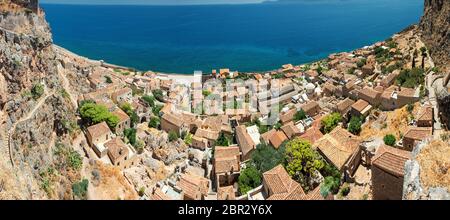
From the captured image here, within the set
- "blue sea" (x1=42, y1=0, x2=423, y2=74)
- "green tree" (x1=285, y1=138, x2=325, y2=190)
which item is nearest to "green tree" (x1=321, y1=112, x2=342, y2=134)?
"green tree" (x1=285, y1=138, x2=325, y2=190)

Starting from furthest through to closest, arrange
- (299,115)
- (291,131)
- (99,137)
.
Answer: (299,115), (291,131), (99,137)

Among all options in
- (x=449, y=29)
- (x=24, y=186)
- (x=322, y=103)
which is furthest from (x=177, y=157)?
(x=449, y=29)

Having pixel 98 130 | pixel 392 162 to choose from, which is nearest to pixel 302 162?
pixel 392 162

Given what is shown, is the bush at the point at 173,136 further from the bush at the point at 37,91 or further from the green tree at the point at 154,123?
the bush at the point at 37,91

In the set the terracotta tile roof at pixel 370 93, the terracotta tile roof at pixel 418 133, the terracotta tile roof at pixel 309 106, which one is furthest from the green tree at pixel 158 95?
the terracotta tile roof at pixel 418 133

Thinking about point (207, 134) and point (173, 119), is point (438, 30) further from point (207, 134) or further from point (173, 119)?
point (173, 119)
